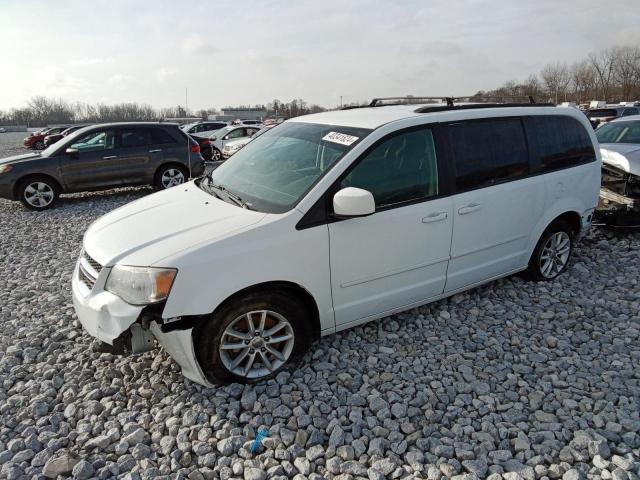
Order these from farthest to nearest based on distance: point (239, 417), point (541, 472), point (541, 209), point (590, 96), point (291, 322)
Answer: point (590, 96) → point (541, 209) → point (291, 322) → point (239, 417) → point (541, 472)

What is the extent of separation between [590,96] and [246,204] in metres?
73.4

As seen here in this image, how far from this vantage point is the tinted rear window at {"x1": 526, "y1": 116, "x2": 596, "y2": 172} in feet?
14.1

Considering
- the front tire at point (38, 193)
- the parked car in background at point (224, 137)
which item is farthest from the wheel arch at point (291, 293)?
the parked car in background at point (224, 137)

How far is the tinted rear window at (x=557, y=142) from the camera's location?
14.1 feet

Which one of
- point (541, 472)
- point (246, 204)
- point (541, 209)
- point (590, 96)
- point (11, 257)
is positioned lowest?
point (541, 472)

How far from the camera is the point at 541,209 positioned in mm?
4336

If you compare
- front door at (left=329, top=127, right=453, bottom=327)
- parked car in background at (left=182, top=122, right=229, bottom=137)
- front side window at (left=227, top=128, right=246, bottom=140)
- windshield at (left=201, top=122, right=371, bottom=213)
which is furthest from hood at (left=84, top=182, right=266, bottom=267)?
parked car in background at (left=182, top=122, right=229, bottom=137)

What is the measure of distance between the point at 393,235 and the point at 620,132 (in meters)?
6.11

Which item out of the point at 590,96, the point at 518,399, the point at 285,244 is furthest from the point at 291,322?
the point at 590,96

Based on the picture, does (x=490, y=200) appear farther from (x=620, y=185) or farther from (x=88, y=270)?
(x=620, y=185)

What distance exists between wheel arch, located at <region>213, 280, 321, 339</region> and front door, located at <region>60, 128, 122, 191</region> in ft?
26.0

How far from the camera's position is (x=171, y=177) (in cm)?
1038

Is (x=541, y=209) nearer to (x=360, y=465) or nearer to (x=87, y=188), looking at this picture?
(x=360, y=465)

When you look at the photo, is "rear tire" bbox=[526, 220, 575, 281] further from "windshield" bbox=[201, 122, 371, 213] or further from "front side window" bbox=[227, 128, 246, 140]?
"front side window" bbox=[227, 128, 246, 140]
